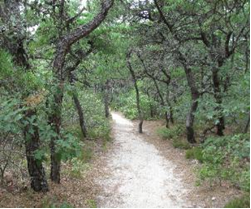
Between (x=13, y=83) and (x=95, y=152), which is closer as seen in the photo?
(x=13, y=83)

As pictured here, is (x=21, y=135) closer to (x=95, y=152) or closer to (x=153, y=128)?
(x=95, y=152)

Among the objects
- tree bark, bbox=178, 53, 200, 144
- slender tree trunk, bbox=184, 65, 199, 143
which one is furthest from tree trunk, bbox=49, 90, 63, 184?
slender tree trunk, bbox=184, 65, 199, 143

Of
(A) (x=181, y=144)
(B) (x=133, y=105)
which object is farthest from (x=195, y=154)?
(B) (x=133, y=105)

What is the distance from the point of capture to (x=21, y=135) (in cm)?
743

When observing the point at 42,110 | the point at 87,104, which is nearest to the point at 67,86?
the point at 42,110

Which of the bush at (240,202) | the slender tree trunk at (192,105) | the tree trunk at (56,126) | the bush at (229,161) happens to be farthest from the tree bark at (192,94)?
the tree trunk at (56,126)

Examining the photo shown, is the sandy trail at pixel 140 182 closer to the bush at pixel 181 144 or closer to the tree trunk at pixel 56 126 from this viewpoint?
the bush at pixel 181 144

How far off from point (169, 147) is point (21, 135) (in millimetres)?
8783

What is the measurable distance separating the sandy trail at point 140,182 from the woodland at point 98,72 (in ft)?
2.82

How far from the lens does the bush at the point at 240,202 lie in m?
6.49

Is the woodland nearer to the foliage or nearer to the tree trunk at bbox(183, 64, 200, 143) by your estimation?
the tree trunk at bbox(183, 64, 200, 143)

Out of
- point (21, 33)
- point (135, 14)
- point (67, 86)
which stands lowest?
point (67, 86)

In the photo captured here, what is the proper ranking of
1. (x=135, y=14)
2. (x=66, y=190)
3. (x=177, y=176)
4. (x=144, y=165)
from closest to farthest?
(x=66, y=190), (x=177, y=176), (x=144, y=165), (x=135, y=14)

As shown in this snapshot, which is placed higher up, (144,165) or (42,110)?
(42,110)
